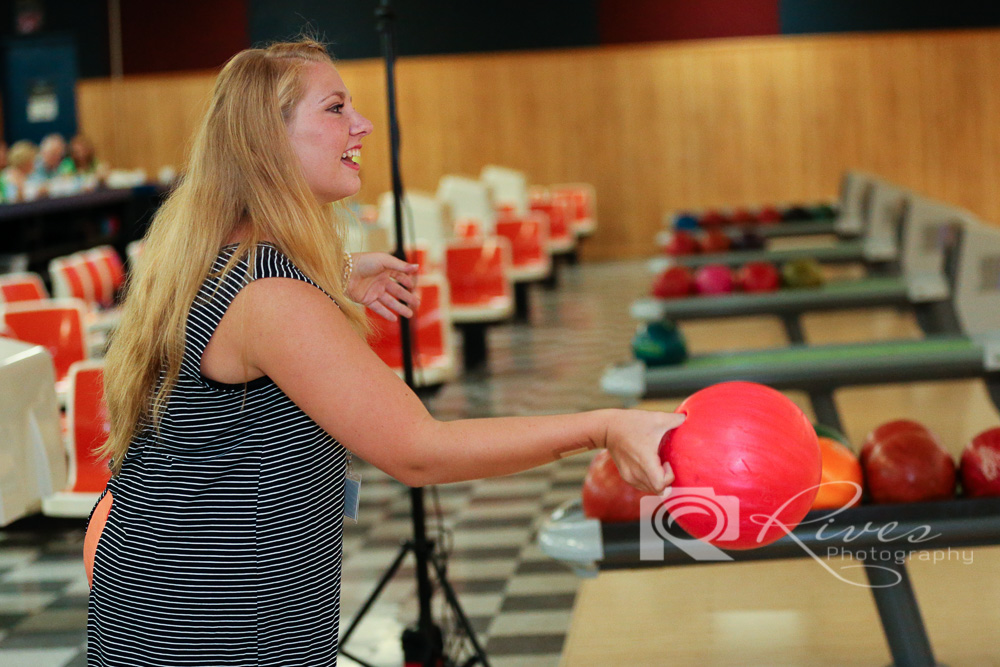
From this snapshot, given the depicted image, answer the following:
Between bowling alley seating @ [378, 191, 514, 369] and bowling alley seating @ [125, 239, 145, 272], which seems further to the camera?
bowling alley seating @ [378, 191, 514, 369]

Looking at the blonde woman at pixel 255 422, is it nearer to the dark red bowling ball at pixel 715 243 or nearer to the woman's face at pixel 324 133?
the woman's face at pixel 324 133

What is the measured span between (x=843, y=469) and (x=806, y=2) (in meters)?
12.4

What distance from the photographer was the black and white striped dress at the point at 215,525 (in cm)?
130

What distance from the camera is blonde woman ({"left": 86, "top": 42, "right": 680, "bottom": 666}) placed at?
1247 mm

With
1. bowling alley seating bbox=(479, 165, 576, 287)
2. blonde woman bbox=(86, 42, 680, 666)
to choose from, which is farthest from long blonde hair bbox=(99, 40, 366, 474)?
bowling alley seating bbox=(479, 165, 576, 287)

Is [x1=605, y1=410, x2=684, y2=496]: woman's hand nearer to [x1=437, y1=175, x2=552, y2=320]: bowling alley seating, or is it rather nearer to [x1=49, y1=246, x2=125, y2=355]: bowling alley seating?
[x1=49, y1=246, x2=125, y2=355]: bowling alley seating

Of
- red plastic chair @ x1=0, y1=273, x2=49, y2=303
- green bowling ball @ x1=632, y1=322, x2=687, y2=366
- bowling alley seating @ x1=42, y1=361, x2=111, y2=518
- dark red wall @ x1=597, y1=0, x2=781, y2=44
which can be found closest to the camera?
bowling alley seating @ x1=42, y1=361, x2=111, y2=518

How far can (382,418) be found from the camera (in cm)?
123

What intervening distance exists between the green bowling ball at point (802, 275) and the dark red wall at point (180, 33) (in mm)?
9861

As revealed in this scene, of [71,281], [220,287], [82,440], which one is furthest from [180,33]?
[220,287]

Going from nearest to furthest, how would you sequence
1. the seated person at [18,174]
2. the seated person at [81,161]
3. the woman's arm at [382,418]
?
1. the woman's arm at [382,418]
2. the seated person at [18,174]
3. the seated person at [81,161]

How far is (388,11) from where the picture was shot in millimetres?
2545

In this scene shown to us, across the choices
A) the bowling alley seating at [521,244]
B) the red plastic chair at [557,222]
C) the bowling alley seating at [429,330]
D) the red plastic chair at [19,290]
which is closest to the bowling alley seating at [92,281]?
the red plastic chair at [19,290]

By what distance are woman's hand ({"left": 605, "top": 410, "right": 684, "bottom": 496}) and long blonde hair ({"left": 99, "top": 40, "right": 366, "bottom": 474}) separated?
35 centimetres
